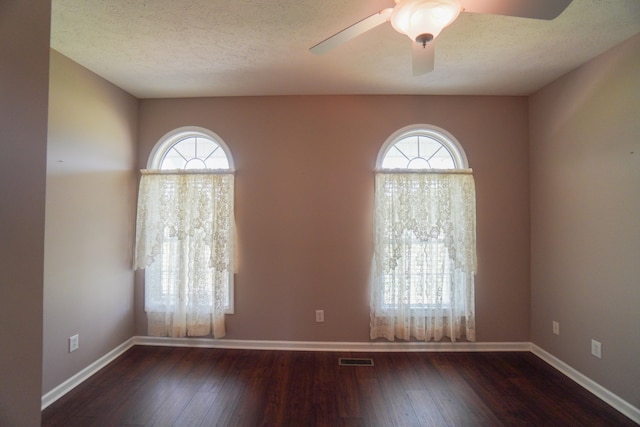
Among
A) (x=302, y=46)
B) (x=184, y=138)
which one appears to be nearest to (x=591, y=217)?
(x=302, y=46)

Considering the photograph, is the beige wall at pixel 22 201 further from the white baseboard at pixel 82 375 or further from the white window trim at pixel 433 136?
the white window trim at pixel 433 136

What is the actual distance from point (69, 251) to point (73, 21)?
1.64 meters

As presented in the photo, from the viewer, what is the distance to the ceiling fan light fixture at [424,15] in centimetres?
116

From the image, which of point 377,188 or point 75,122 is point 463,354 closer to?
point 377,188

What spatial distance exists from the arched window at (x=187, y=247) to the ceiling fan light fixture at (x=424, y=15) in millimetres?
2002

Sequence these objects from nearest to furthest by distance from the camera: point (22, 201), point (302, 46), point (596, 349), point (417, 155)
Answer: point (22, 201) < point (302, 46) < point (596, 349) < point (417, 155)

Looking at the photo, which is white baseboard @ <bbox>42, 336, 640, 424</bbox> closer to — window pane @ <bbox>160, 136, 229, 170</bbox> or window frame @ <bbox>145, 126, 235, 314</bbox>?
window frame @ <bbox>145, 126, 235, 314</bbox>

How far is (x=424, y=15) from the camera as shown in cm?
119

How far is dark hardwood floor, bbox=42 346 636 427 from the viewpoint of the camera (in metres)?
1.75

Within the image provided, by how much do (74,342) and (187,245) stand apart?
43.6 inches

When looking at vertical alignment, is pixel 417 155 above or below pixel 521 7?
below

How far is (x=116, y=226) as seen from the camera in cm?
253

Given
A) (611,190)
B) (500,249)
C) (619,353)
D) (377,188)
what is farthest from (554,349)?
(377,188)

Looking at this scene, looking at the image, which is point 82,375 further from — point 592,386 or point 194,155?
point 592,386
